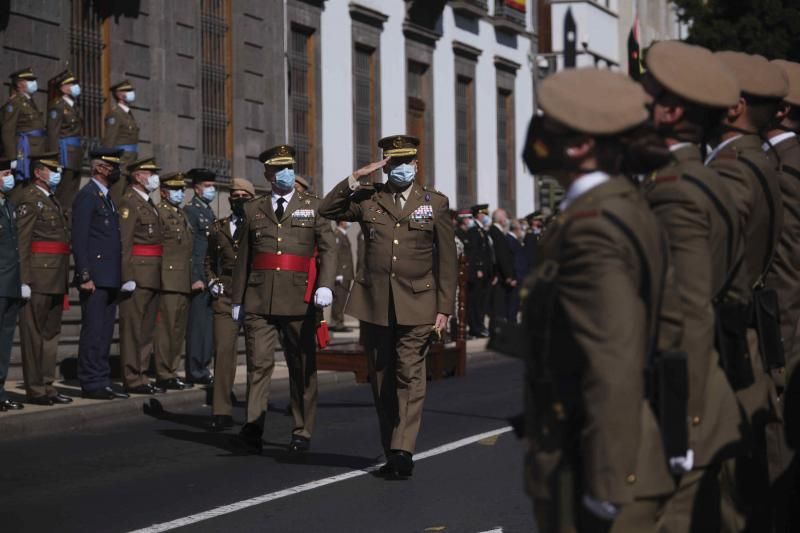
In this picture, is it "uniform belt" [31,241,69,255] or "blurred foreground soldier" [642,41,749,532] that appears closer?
"blurred foreground soldier" [642,41,749,532]

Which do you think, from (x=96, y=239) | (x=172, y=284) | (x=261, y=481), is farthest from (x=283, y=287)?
(x=172, y=284)

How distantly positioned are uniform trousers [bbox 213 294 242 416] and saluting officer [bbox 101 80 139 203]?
6265 millimetres

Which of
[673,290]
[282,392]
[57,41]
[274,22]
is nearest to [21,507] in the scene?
[673,290]

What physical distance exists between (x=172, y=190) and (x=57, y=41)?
3859 mm

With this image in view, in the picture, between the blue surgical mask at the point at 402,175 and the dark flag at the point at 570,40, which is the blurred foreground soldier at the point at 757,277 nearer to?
the blue surgical mask at the point at 402,175

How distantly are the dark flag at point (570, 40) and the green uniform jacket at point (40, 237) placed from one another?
979 inches

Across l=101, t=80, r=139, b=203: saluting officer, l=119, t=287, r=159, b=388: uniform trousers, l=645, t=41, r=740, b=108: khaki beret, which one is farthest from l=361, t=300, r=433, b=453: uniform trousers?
l=101, t=80, r=139, b=203: saluting officer

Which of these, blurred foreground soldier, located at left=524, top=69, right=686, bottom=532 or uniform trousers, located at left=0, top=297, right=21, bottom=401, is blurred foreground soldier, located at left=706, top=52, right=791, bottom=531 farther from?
uniform trousers, located at left=0, top=297, right=21, bottom=401

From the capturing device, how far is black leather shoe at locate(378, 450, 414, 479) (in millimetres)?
11086

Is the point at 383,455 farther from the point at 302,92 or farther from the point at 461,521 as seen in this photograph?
the point at 302,92

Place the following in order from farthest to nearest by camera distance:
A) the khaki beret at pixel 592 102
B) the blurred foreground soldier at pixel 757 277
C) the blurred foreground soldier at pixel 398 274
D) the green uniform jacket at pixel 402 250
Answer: the green uniform jacket at pixel 402 250 < the blurred foreground soldier at pixel 398 274 < the blurred foreground soldier at pixel 757 277 < the khaki beret at pixel 592 102

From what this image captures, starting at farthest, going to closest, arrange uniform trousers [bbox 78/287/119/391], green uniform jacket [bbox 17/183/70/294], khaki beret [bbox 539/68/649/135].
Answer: uniform trousers [bbox 78/287/119/391] → green uniform jacket [bbox 17/183/70/294] → khaki beret [bbox 539/68/649/135]

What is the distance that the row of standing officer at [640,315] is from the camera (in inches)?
191

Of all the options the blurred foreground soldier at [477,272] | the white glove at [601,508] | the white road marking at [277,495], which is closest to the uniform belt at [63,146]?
the white road marking at [277,495]
